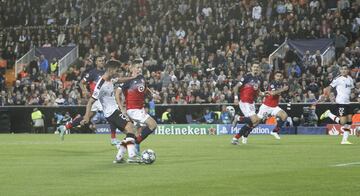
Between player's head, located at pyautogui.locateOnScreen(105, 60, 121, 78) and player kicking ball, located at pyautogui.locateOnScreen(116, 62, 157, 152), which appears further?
player kicking ball, located at pyautogui.locateOnScreen(116, 62, 157, 152)

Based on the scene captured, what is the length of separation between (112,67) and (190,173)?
13.4 ft

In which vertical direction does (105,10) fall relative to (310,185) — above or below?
above

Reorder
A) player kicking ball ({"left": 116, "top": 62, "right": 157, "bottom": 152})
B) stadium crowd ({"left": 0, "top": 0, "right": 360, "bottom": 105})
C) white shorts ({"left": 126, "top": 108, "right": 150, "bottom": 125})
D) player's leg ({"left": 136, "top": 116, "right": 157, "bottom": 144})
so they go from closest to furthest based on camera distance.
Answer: player's leg ({"left": 136, "top": 116, "right": 157, "bottom": 144})
player kicking ball ({"left": 116, "top": 62, "right": 157, "bottom": 152})
white shorts ({"left": 126, "top": 108, "right": 150, "bottom": 125})
stadium crowd ({"left": 0, "top": 0, "right": 360, "bottom": 105})

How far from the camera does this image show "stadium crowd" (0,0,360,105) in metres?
39.5

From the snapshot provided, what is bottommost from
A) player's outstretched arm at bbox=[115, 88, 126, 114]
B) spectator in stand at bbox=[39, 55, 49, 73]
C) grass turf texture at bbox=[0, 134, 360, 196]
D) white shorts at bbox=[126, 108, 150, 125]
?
grass turf texture at bbox=[0, 134, 360, 196]

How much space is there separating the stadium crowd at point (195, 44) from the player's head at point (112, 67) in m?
19.0

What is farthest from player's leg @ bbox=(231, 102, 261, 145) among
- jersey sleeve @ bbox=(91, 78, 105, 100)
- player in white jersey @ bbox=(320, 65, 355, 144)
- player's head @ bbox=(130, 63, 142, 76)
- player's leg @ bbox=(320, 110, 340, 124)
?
jersey sleeve @ bbox=(91, 78, 105, 100)

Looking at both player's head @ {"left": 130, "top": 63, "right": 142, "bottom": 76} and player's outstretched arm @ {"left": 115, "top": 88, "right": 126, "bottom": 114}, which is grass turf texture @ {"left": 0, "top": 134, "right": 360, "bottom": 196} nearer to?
player's outstretched arm @ {"left": 115, "top": 88, "right": 126, "bottom": 114}

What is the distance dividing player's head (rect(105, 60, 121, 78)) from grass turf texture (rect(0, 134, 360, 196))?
2047 millimetres

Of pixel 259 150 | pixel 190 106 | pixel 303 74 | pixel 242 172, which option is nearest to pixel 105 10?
pixel 190 106

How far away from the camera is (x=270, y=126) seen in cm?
3766

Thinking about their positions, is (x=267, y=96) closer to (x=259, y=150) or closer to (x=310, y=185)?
(x=259, y=150)

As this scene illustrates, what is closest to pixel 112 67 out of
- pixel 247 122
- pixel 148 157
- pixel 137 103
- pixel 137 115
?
pixel 137 103

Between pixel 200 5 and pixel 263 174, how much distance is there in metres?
32.8
